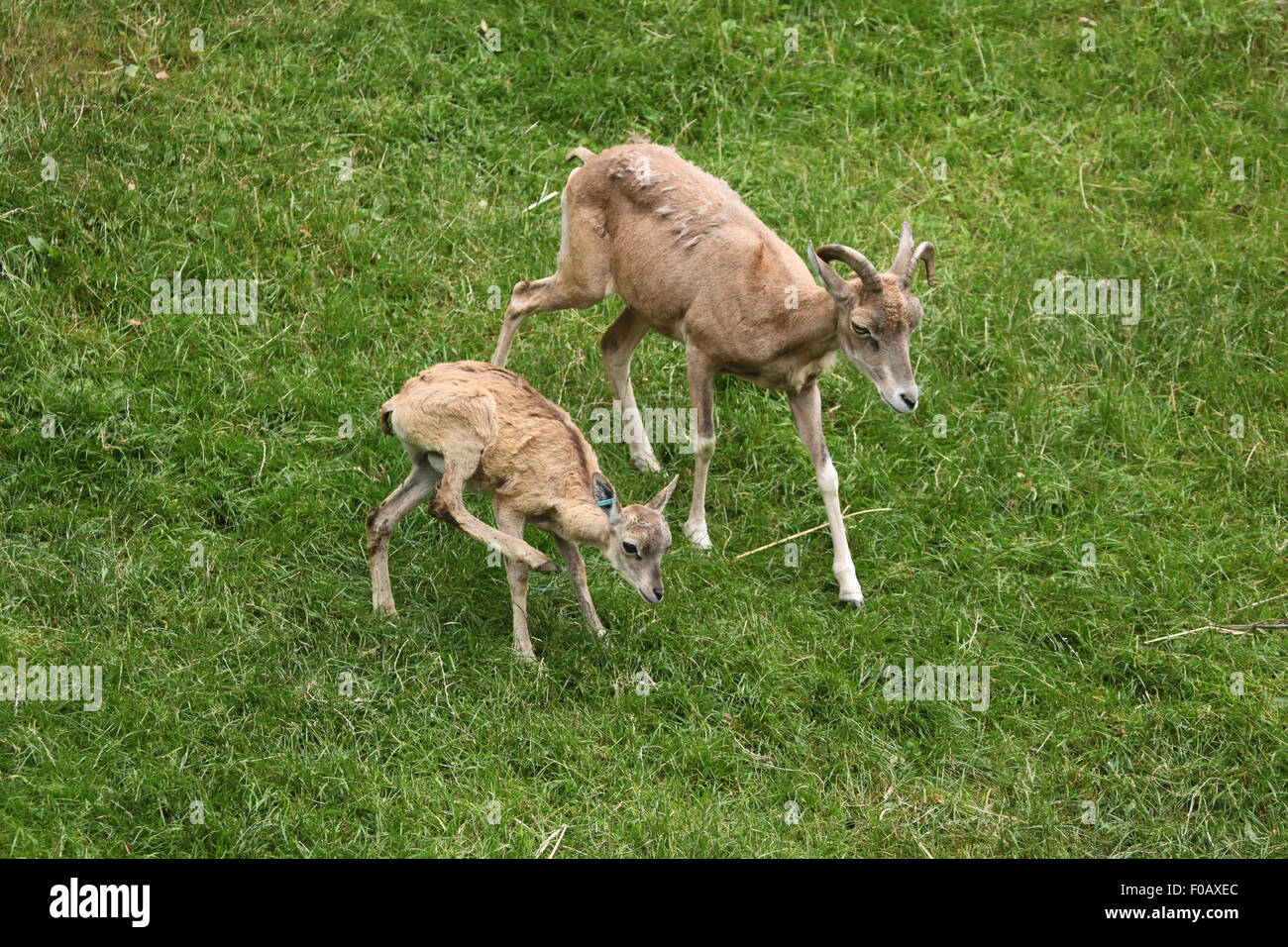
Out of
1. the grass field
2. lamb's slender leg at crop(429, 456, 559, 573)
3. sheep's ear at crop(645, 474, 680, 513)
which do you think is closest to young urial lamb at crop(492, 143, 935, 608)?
the grass field

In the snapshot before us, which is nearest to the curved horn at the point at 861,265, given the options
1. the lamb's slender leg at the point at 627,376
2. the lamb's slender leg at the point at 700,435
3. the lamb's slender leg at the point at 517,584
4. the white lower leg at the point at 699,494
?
the lamb's slender leg at the point at 700,435

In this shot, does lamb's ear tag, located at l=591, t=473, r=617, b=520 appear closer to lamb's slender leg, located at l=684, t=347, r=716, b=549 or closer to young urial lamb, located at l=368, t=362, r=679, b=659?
young urial lamb, located at l=368, t=362, r=679, b=659

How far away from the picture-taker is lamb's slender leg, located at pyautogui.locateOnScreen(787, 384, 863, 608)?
8648 mm

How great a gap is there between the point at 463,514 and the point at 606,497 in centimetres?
80

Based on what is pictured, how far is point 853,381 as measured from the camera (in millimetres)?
10062

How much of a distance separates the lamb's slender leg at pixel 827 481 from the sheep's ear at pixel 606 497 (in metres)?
1.73

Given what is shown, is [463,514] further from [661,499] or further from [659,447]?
[659,447]

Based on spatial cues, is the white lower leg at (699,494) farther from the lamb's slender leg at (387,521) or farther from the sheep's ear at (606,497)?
the lamb's slender leg at (387,521)

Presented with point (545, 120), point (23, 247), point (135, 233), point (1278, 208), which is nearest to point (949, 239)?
point (1278, 208)

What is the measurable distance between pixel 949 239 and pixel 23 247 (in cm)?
687

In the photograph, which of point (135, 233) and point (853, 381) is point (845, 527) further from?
point (135, 233)

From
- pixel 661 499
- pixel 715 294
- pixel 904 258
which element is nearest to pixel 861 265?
pixel 904 258

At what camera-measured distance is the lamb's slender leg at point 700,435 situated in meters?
8.81

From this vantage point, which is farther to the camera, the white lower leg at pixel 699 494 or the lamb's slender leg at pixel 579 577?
the white lower leg at pixel 699 494
